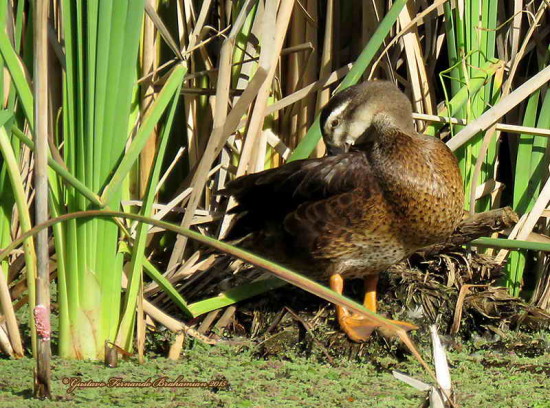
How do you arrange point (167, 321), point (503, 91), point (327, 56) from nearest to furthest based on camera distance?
point (167, 321) < point (503, 91) < point (327, 56)

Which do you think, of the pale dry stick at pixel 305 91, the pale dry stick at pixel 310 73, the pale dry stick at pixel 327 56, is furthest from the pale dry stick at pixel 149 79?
the pale dry stick at pixel 327 56

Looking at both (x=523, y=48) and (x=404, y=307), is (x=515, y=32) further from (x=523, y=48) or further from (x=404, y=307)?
(x=404, y=307)

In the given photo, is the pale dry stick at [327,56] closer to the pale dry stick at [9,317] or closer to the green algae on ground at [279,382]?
the green algae on ground at [279,382]

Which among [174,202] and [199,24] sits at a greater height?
[199,24]

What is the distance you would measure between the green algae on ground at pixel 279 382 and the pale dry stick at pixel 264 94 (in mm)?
815

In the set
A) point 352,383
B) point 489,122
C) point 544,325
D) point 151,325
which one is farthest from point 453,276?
point 151,325

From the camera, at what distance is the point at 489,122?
3.51 m

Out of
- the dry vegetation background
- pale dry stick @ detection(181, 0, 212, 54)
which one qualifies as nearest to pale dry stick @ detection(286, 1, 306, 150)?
the dry vegetation background

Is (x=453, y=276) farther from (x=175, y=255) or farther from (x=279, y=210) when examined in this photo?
(x=175, y=255)

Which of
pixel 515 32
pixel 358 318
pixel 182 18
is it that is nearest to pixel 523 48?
pixel 515 32

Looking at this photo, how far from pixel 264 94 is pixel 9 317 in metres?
1.38

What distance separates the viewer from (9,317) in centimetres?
263

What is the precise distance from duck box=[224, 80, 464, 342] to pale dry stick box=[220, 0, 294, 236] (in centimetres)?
14

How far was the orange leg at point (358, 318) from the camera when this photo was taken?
3.20m
